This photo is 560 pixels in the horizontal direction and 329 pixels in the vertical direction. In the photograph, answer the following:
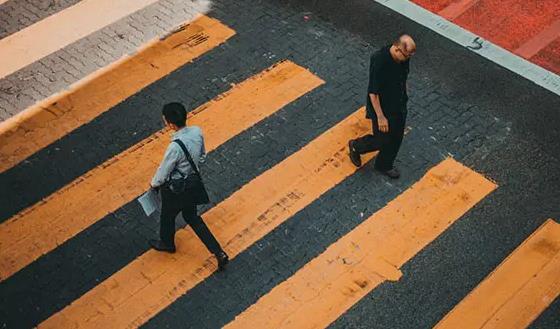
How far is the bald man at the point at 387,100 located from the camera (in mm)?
7129

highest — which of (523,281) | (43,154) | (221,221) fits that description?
(43,154)

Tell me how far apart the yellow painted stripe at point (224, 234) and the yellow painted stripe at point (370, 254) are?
26.9 inches

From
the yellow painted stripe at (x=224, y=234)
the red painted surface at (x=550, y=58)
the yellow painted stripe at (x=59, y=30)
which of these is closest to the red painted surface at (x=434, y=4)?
the red painted surface at (x=550, y=58)

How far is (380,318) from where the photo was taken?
6930 mm

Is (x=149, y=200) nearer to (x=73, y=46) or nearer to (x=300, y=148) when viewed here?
(x=300, y=148)

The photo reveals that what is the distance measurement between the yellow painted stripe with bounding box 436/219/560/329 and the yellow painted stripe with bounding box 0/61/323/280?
3393 mm

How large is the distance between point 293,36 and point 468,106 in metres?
2.64

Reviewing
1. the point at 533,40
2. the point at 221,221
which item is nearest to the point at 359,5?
the point at 533,40

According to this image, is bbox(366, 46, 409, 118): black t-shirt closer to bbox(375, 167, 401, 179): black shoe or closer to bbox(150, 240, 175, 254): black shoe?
bbox(375, 167, 401, 179): black shoe

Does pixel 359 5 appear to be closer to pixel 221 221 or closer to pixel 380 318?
pixel 221 221

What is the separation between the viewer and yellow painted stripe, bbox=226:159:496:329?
275 inches

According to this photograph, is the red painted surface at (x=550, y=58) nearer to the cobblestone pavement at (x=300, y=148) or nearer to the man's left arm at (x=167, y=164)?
the cobblestone pavement at (x=300, y=148)

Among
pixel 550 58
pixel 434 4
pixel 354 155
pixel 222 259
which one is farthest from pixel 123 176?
pixel 550 58

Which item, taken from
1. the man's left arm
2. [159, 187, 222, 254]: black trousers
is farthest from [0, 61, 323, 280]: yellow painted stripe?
the man's left arm
